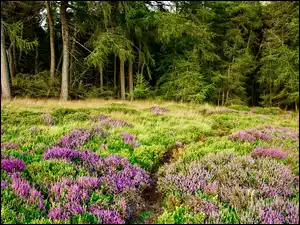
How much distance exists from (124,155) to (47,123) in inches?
173

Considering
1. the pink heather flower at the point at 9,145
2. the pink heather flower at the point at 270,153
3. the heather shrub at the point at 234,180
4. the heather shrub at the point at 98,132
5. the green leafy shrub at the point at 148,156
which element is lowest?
the green leafy shrub at the point at 148,156

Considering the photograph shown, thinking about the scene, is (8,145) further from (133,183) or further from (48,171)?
(133,183)

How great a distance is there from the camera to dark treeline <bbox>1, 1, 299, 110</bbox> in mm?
19469

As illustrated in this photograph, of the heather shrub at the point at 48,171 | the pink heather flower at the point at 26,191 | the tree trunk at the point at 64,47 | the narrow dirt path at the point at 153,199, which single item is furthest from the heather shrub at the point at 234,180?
the tree trunk at the point at 64,47

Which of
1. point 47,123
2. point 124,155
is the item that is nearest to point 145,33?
point 47,123

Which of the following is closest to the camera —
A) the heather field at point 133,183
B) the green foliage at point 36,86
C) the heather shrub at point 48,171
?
the heather field at point 133,183

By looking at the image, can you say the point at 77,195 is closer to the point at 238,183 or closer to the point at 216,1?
the point at 238,183

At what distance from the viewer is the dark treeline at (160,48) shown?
766 inches

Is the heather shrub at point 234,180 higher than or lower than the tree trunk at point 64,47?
lower

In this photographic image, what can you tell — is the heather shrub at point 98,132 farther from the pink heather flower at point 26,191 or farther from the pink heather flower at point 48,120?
the pink heather flower at point 26,191

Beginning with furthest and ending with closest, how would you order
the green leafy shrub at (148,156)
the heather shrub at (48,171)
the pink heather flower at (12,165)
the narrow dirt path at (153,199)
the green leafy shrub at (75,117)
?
1. the green leafy shrub at (75,117)
2. the green leafy shrub at (148,156)
3. the pink heather flower at (12,165)
4. the heather shrub at (48,171)
5. the narrow dirt path at (153,199)

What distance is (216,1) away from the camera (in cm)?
3206

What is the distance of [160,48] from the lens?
101 feet

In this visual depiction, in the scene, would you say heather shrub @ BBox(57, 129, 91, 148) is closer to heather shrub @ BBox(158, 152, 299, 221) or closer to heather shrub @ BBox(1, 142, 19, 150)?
heather shrub @ BBox(1, 142, 19, 150)
